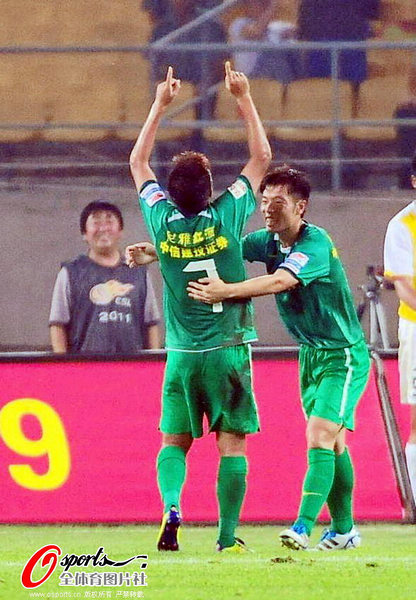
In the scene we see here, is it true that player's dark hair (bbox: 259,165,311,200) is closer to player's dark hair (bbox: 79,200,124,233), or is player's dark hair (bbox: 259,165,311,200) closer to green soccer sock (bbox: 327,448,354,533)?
green soccer sock (bbox: 327,448,354,533)

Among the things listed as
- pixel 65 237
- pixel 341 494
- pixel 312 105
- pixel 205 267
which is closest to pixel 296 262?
pixel 205 267

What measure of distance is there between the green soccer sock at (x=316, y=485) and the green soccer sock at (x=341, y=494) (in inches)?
11.0

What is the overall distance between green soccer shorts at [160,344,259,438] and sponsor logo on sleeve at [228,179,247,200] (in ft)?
2.08

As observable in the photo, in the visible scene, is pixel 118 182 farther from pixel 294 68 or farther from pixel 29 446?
pixel 29 446

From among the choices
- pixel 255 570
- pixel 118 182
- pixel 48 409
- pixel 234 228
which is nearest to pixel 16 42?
pixel 118 182

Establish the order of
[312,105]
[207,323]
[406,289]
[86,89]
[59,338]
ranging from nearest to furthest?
[207,323], [406,289], [59,338], [312,105], [86,89]

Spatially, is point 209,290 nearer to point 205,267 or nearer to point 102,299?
point 205,267

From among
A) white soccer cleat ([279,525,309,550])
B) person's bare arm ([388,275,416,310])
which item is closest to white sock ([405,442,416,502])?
person's bare arm ([388,275,416,310])

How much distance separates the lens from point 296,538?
6.41 meters

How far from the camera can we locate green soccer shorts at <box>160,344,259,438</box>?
645 cm

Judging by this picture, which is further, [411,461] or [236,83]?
[411,461]

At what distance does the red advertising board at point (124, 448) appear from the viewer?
8312mm

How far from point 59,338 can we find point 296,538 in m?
3.57

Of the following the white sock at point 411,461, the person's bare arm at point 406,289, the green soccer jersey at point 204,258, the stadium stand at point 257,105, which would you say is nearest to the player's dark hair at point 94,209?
the person's bare arm at point 406,289
